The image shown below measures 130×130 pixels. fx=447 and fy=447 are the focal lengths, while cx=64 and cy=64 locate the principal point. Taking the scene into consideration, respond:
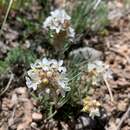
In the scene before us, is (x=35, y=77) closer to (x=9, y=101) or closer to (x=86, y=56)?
(x=9, y=101)

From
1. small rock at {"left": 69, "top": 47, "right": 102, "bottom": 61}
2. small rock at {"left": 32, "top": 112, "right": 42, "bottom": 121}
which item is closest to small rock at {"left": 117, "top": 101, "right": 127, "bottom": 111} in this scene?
small rock at {"left": 69, "top": 47, "right": 102, "bottom": 61}

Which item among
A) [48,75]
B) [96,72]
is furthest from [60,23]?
[48,75]

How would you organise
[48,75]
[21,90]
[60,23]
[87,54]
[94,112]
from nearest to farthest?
1. [48,75]
2. [94,112]
3. [60,23]
4. [21,90]
5. [87,54]

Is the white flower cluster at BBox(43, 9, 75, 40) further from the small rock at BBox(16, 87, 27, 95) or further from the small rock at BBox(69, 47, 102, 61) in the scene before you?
the small rock at BBox(16, 87, 27, 95)

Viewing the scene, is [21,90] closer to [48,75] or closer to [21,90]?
[21,90]

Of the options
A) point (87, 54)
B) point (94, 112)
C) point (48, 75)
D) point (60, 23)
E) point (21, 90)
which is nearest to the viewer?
point (48, 75)

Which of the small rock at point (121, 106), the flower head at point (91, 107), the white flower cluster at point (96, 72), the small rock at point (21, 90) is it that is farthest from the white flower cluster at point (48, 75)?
the small rock at point (121, 106)

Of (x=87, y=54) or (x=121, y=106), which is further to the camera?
(x=87, y=54)

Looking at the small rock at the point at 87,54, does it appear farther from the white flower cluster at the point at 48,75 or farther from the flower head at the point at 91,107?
the white flower cluster at the point at 48,75
